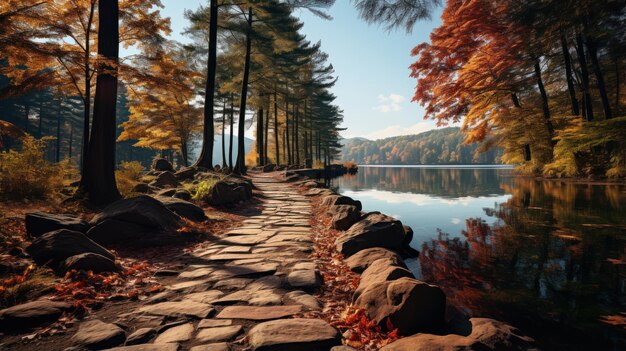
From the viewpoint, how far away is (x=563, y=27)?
6.16 meters

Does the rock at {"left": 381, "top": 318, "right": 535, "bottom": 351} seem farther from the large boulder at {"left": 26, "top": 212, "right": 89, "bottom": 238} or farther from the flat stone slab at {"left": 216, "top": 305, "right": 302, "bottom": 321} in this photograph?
the large boulder at {"left": 26, "top": 212, "right": 89, "bottom": 238}

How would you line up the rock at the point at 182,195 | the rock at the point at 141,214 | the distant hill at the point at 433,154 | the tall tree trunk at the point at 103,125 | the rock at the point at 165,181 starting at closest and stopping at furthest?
1. the rock at the point at 141,214
2. the tall tree trunk at the point at 103,125
3. the rock at the point at 182,195
4. the rock at the point at 165,181
5. the distant hill at the point at 433,154

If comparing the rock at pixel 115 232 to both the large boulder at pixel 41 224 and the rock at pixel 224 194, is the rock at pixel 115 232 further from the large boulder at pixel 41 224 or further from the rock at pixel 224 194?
the rock at pixel 224 194

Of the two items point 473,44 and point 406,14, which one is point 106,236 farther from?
point 473,44

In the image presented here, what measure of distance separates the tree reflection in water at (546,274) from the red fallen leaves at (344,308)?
108 cm

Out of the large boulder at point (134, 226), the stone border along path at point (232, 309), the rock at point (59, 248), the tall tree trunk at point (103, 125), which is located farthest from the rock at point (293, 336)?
the tall tree trunk at point (103, 125)

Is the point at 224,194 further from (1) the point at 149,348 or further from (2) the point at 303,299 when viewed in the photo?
(1) the point at 149,348

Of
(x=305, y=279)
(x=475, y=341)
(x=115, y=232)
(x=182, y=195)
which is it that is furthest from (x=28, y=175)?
(x=475, y=341)

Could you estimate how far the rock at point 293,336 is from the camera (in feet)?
7.11

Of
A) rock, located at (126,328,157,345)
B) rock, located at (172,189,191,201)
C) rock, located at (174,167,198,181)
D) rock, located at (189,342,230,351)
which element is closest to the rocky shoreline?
rock, located at (189,342,230,351)

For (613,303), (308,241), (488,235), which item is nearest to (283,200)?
(308,241)

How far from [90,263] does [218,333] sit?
2095 millimetres

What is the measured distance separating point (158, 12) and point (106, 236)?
37.2 ft

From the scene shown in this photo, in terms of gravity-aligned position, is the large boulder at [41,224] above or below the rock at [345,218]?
above
